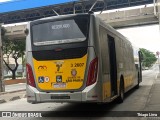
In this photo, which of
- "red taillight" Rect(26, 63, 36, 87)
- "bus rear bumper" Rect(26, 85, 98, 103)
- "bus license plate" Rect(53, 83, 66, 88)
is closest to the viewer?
"bus rear bumper" Rect(26, 85, 98, 103)

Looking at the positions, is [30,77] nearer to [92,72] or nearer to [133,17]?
[92,72]

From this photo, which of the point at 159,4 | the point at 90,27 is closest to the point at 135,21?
the point at 159,4

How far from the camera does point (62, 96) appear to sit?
1080 cm

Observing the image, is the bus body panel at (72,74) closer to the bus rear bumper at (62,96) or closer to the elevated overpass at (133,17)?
the bus rear bumper at (62,96)

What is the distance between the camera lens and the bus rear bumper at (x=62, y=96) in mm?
10516

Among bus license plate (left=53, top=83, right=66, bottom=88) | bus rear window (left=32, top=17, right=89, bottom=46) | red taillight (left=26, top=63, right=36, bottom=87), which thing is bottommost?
bus license plate (left=53, top=83, right=66, bottom=88)

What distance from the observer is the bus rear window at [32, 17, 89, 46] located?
10938 mm

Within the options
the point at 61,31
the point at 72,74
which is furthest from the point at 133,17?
the point at 72,74

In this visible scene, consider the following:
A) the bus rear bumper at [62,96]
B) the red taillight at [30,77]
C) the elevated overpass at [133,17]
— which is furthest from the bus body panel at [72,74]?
the elevated overpass at [133,17]

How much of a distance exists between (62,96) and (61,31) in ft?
6.41

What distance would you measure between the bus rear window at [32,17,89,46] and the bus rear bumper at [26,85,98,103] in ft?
4.83

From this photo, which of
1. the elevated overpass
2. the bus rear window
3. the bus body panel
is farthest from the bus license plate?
the elevated overpass

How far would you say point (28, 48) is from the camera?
11531 mm

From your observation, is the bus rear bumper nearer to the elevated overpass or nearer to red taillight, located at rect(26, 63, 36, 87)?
red taillight, located at rect(26, 63, 36, 87)
